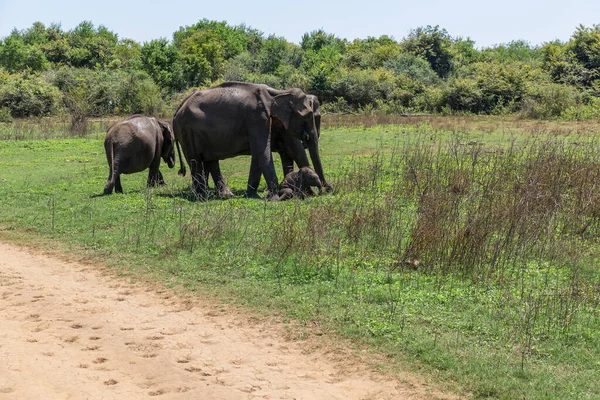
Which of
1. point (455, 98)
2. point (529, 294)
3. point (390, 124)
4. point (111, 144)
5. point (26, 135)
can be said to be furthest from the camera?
point (455, 98)

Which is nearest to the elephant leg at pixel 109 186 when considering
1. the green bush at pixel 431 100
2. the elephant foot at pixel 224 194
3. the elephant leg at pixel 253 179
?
the elephant foot at pixel 224 194

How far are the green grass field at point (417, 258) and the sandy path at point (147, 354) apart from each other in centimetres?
55

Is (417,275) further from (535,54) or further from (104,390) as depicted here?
(535,54)

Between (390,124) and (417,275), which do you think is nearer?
(417,275)

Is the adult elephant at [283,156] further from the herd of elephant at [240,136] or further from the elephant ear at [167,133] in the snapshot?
the elephant ear at [167,133]

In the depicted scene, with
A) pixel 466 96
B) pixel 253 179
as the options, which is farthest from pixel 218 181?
pixel 466 96

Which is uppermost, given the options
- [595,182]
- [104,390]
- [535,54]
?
[535,54]

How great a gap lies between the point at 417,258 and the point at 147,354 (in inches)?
167

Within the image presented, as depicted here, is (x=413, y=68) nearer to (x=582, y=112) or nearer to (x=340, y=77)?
(x=340, y=77)

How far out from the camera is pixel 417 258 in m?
9.97

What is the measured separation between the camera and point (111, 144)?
16.9m

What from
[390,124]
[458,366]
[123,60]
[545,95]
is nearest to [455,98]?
[545,95]

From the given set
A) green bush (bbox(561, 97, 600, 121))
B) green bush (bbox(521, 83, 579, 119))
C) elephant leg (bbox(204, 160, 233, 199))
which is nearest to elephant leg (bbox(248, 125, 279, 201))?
elephant leg (bbox(204, 160, 233, 199))

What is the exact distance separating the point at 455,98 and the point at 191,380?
126ft
